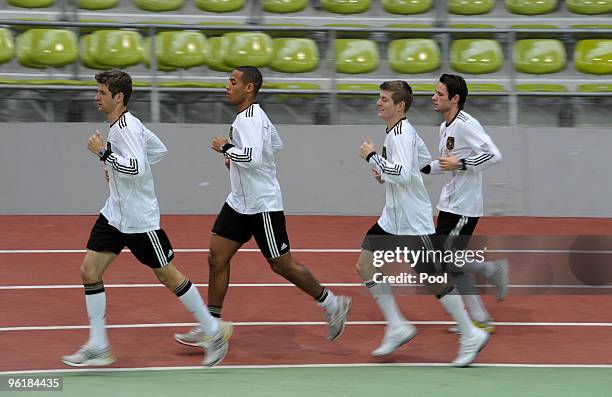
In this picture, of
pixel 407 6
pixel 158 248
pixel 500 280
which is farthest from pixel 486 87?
pixel 158 248

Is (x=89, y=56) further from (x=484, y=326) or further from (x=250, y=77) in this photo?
(x=484, y=326)

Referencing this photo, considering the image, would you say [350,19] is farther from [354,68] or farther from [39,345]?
[39,345]

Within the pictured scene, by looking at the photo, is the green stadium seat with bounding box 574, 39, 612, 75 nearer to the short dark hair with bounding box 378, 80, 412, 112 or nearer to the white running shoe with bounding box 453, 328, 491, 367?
the short dark hair with bounding box 378, 80, 412, 112

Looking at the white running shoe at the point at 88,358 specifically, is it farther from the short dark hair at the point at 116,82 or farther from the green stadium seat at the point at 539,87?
the green stadium seat at the point at 539,87

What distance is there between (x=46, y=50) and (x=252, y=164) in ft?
24.9

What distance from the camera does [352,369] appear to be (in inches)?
291

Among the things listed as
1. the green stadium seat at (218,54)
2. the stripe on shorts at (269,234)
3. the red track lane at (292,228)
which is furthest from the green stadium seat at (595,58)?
the stripe on shorts at (269,234)

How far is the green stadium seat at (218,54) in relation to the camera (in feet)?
47.4

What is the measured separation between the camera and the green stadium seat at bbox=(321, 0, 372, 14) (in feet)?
53.8

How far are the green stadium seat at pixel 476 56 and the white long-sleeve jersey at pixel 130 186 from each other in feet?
27.2

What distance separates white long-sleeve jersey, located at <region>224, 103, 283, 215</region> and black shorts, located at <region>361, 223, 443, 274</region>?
791 mm

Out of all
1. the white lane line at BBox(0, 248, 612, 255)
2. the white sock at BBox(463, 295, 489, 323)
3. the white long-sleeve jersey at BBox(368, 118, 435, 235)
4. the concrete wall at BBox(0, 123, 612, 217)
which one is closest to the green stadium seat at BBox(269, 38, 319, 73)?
the concrete wall at BBox(0, 123, 612, 217)

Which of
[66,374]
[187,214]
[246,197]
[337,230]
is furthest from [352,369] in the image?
[187,214]

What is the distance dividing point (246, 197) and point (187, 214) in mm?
5847
